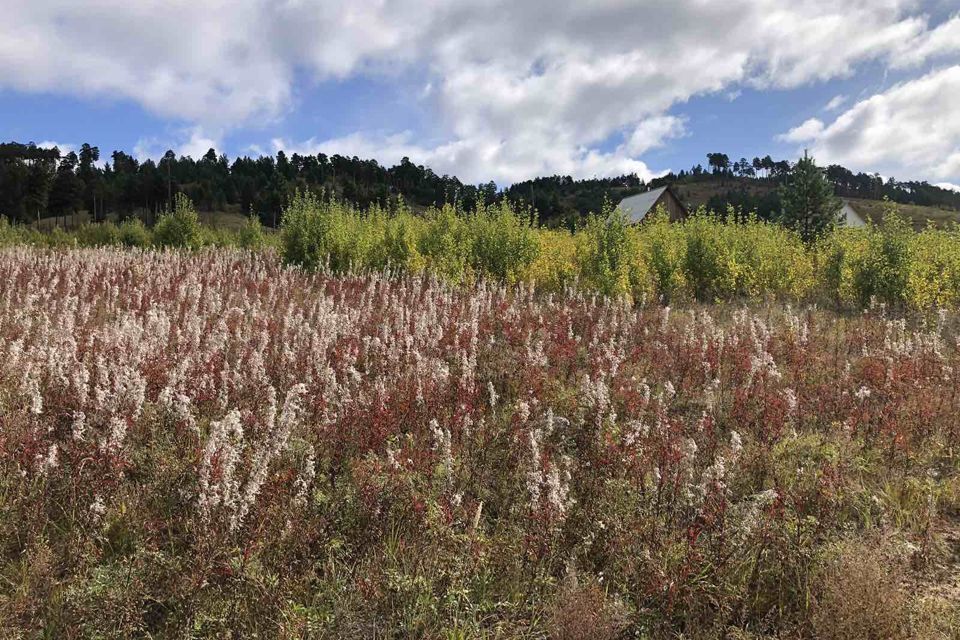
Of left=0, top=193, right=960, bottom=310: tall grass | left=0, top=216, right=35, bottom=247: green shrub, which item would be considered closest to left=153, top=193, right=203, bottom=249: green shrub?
left=0, top=216, right=35, bottom=247: green shrub

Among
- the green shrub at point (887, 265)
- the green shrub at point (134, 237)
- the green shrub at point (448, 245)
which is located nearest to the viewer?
the green shrub at point (887, 265)

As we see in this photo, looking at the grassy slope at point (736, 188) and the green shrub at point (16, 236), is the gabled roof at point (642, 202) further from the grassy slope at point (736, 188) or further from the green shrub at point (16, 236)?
the grassy slope at point (736, 188)

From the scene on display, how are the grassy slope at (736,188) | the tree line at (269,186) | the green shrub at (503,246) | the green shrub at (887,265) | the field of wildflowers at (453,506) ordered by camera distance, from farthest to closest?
the grassy slope at (736,188) < the tree line at (269,186) < the green shrub at (503,246) < the green shrub at (887,265) < the field of wildflowers at (453,506)

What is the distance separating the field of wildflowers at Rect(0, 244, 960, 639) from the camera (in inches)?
126

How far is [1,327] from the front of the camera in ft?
26.7

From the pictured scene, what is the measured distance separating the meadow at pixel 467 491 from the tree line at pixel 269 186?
21920mm

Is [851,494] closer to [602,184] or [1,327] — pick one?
[1,327]

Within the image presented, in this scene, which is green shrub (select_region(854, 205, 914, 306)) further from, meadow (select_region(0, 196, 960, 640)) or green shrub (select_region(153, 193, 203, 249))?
green shrub (select_region(153, 193, 203, 249))

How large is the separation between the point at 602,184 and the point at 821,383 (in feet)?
498

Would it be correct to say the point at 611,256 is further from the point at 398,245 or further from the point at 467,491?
the point at 467,491

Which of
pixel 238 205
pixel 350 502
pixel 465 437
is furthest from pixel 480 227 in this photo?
pixel 238 205

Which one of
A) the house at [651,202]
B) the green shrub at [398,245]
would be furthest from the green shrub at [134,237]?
the house at [651,202]

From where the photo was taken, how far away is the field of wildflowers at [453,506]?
320 centimetres

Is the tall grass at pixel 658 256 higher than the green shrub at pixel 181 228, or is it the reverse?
the green shrub at pixel 181 228
